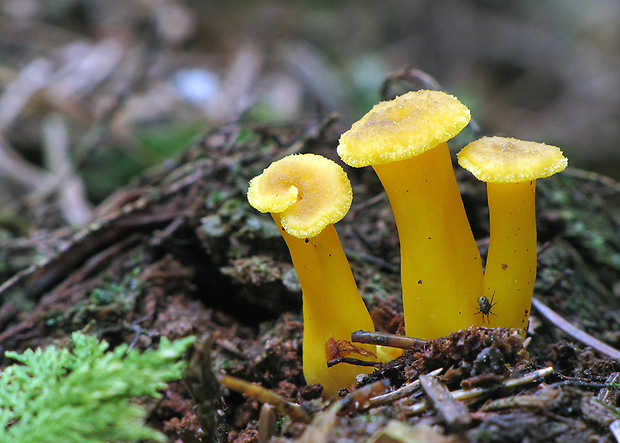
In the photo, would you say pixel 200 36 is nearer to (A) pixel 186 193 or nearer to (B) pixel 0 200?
(B) pixel 0 200

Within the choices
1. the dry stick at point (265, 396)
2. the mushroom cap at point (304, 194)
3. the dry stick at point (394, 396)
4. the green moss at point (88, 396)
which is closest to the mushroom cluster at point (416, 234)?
the mushroom cap at point (304, 194)

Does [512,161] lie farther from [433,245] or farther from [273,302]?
[273,302]

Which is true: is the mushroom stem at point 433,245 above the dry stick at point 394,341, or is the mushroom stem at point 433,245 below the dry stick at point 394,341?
above

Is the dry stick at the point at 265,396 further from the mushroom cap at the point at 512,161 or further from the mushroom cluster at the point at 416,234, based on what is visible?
the mushroom cap at the point at 512,161

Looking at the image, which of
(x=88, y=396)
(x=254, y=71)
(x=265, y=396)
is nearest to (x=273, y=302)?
(x=265, y=396)

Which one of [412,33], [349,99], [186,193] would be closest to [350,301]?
[186,193]

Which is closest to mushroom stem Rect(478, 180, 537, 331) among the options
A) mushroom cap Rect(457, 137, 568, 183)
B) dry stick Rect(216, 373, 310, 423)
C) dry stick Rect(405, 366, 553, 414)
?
mushroom cap Rect(457, 137, 568, 183)

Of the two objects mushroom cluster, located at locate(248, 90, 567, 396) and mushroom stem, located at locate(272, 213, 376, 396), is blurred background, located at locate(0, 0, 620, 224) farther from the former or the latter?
mushroom stem, located at locate(272, 213, 376, 396)
